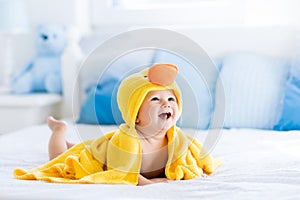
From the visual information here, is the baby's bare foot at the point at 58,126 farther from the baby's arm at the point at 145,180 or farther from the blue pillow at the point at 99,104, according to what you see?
the baby's arm at the point at 145,180

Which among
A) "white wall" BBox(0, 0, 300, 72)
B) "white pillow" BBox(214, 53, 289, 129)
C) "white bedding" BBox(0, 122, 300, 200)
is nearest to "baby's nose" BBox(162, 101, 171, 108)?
"white bedding" BBox(0, 122, 300, 200)

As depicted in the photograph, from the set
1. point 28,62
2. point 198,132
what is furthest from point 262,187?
point 28,62

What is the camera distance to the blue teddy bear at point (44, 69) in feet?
8.05

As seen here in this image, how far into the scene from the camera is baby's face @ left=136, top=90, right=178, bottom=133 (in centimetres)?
114

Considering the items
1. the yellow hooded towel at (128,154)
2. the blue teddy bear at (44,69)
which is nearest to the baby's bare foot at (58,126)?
the yellow hooded towel at (128,154)

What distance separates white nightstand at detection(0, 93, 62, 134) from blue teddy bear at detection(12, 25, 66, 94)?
0.40ft

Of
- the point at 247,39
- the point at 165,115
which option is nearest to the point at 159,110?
the point at 165,115

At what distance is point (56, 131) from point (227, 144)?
544 millimetres

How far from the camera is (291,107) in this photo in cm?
189

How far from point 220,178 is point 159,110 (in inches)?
8.4

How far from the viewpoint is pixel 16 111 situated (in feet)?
7.45

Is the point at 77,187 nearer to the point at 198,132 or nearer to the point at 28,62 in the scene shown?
the point at 198,132

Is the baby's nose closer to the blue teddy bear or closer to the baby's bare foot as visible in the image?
the baby's bare foot

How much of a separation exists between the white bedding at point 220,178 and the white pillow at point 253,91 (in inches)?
9.3
